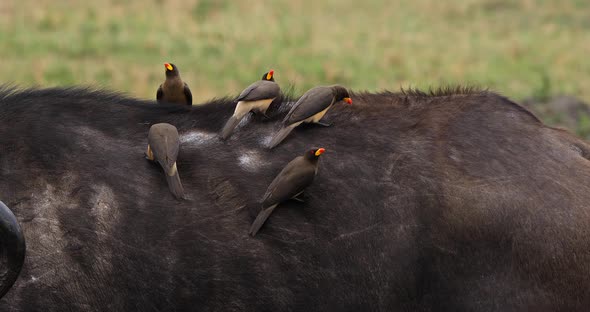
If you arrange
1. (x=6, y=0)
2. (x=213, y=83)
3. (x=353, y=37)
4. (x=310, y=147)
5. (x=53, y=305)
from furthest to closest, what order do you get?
(x=6, y=0)
(x=353, y=37)
(x=213, y=83)
(x=310, y=147)
(x=53, y=305)

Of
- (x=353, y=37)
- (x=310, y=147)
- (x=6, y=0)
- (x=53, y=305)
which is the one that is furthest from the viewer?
(x=6, y=0)

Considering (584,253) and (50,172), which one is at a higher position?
(50,172)

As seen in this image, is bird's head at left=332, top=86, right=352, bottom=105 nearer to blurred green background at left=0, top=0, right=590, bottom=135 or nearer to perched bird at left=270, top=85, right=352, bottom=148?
perched bird at left=270, top=85, right=352, bottom=148

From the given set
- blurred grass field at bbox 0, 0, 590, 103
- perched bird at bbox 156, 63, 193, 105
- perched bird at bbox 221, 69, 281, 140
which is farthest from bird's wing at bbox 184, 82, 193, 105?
blurred grass field at bbox 0, 0, 590, 103

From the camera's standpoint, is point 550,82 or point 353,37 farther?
point 353,37

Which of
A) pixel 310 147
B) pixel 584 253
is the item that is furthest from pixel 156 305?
pixel 584 253

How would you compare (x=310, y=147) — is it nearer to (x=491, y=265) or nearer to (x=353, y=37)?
(x=491, y=265)

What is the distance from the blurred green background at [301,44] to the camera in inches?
666

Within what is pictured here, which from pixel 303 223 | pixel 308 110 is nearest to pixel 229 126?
pixel 308 110

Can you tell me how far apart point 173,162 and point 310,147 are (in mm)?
720

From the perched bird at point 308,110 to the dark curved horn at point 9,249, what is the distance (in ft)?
4.62

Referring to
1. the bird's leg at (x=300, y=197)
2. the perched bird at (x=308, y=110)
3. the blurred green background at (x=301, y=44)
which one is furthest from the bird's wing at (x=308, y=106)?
the blurred green background at (x=301, y=44)

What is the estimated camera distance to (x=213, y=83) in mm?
16719

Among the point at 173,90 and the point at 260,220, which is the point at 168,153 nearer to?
the point at 260,220
